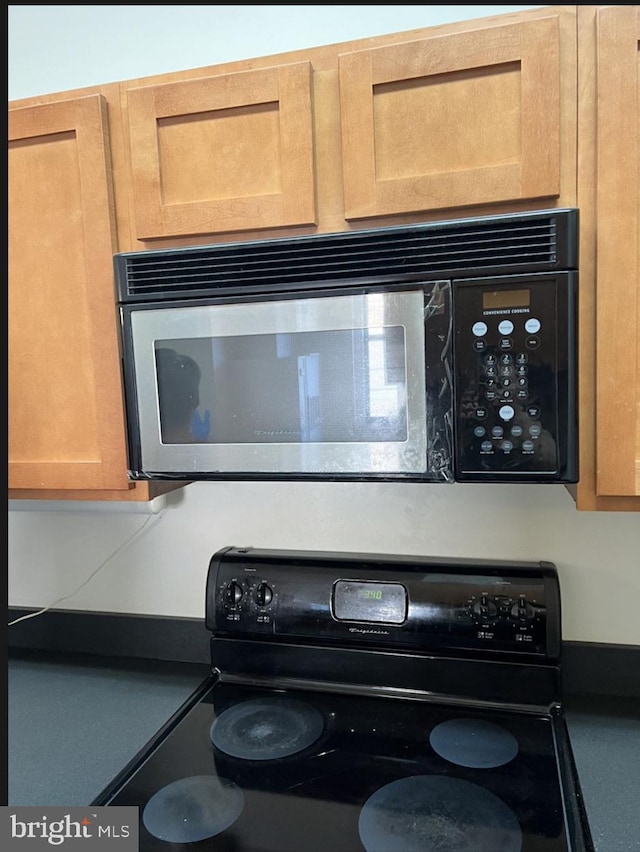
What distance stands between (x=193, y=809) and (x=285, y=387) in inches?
23.4

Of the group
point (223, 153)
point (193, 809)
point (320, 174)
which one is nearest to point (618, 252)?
point (320, 174)

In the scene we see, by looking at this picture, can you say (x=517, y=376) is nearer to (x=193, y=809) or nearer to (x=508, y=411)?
(x=508, y=411)

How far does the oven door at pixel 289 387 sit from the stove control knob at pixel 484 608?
1.11ft

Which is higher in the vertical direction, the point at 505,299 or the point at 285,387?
the point at 505,299

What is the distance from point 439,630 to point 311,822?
0.38 metres

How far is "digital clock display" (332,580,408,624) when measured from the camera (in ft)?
3.67

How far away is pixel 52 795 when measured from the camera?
0.94 m

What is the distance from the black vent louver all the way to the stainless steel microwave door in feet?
0.11

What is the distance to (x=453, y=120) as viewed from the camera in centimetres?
86

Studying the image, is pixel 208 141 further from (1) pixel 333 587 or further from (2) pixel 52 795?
(2) pixel 52 795

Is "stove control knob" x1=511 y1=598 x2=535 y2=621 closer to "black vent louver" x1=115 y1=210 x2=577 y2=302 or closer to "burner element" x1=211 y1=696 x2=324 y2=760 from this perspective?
"burner element" x1=211 y1=696 x2=324 y2=760

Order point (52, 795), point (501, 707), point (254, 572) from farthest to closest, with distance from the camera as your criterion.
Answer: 1. point (254, 572)
2. point (501, 707)
3. point (52, 795)

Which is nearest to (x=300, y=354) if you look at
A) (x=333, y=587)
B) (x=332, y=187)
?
(x=332, y=187)

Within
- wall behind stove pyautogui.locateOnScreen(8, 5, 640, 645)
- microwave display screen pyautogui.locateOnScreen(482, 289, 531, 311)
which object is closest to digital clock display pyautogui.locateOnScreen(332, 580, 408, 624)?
wall behind stove pyautogui.locateOnScreen(8, 5, 640, 645)
